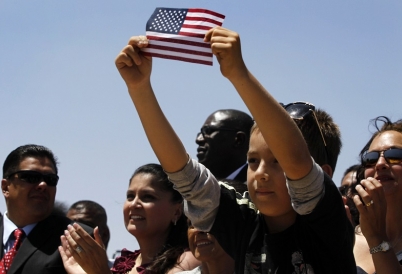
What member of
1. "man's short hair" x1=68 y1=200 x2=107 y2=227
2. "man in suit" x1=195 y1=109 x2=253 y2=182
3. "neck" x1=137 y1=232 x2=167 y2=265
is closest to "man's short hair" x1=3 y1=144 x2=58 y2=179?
"neck" x1=137 y1=232 x2=167 y2=265

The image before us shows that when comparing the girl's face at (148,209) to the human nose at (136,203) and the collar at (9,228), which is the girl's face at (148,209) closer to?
the human nose at (136,203)

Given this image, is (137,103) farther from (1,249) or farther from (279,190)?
(1,249)

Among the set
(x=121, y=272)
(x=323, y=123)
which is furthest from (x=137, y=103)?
(x=121, y=272)

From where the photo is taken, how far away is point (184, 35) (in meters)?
3.66

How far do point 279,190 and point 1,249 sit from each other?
382 cm

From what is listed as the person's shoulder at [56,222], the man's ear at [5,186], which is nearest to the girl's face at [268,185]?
the person's shoulder at [56,222]

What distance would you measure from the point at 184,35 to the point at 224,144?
16.0 feet

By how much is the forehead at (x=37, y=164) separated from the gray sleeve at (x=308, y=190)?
3.98 m

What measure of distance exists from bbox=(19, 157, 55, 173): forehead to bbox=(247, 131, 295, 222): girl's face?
369 centimetres

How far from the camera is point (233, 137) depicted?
8539mm

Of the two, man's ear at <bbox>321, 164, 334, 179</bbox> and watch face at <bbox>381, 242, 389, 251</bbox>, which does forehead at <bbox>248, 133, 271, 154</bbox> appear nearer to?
man's ear at <bbox>321, 164, 334, 179</bbox>

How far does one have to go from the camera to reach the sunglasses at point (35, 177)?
6930 mm

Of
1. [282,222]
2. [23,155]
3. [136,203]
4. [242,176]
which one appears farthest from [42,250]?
[282,222]

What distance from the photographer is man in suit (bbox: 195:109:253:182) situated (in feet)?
27.8
